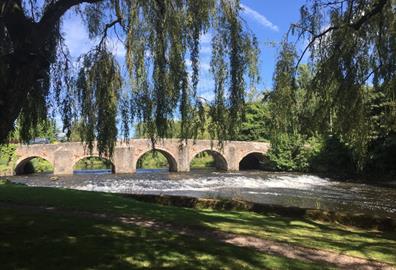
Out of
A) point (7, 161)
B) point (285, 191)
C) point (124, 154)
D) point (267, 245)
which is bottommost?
point (267, 245)

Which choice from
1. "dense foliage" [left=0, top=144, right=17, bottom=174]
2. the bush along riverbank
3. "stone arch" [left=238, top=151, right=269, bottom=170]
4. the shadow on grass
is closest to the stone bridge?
"dense foliage" [left=0, top=144, right=17, bottom=174]

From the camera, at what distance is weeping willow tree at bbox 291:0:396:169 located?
945 centimetres

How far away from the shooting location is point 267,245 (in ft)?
25.9

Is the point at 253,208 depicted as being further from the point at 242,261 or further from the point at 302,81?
the point at 242,261

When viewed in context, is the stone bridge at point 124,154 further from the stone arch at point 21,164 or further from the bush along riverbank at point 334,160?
the bush along riverbank at point 334,160

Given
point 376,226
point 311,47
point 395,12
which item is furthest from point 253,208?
point 395,12

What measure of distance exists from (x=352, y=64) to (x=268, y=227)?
3.99 m

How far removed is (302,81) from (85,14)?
17.3 feet

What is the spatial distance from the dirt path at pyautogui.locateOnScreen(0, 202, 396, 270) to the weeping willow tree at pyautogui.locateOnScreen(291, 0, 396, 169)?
130 inches

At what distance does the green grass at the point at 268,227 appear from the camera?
329 inches

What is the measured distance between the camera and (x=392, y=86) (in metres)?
9.22

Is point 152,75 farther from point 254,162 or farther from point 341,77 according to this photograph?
point 254,162

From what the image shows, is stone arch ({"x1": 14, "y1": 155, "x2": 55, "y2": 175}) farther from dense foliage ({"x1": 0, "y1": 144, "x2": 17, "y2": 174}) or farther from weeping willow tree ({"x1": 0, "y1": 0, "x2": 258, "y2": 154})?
weeping willow tree ({"x1": 0, "y1": 0, "x2": 258, "y2": 154})

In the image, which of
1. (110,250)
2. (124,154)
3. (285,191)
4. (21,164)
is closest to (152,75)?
(110,250)
